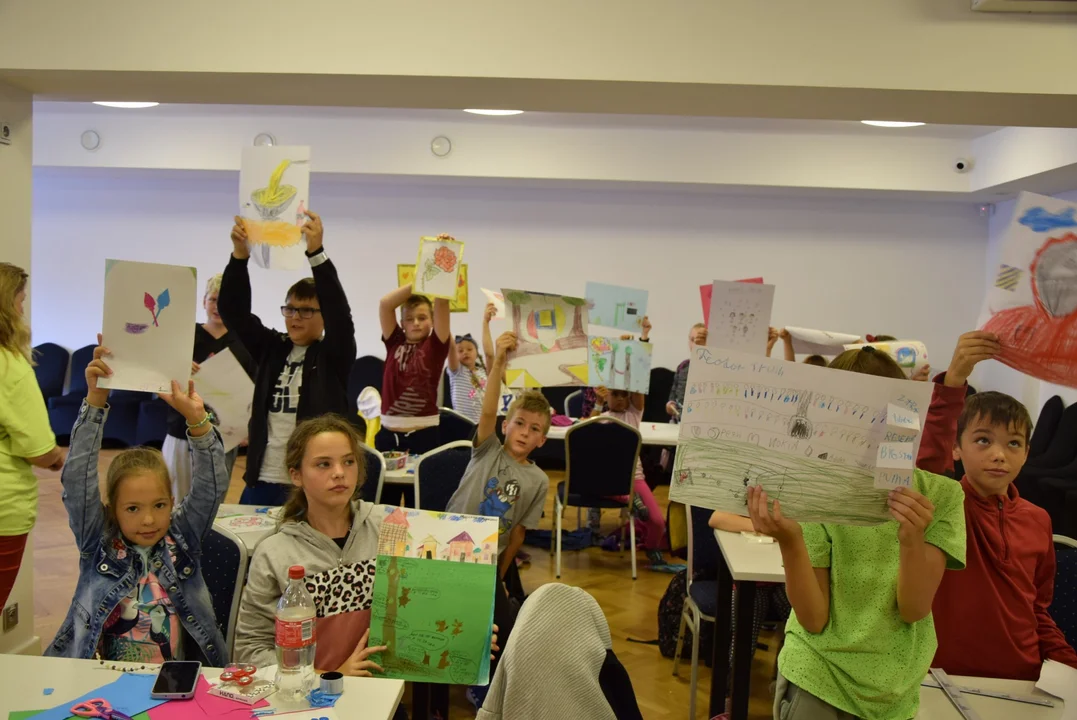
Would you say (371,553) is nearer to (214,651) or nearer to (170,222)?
(214,651)

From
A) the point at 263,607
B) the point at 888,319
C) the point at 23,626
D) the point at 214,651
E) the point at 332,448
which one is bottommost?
the point at 23,626

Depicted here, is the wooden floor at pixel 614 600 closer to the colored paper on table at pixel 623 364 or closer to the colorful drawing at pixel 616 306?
the colored paper on table at pixel 623 364

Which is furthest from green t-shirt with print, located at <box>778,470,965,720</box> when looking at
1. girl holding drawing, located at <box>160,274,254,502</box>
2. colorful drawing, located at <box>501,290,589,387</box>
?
girl holding drawing, located at <box>160,274,254,502</box>

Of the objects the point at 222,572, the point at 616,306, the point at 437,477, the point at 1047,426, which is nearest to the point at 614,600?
the point at 437,477

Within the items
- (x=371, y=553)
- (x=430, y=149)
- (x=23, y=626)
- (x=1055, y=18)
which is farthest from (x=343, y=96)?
(x=430, y=149)

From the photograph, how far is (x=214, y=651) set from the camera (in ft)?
7.29

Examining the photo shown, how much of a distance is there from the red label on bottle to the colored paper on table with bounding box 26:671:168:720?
263 millimetres

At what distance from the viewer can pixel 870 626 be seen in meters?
1.83

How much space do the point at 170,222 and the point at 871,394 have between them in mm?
8891

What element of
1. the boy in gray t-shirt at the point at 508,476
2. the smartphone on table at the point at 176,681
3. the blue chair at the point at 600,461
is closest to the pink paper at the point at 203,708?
the smartphone on table at the point at 176,681

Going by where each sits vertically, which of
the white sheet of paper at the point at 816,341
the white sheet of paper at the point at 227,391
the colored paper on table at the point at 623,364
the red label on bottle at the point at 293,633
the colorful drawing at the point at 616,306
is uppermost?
the colorful drawing at the point at 616,306

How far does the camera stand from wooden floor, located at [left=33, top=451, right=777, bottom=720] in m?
3.55

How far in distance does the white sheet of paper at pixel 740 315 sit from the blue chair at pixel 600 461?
1328mm

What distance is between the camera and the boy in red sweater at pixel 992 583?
7.42ft
